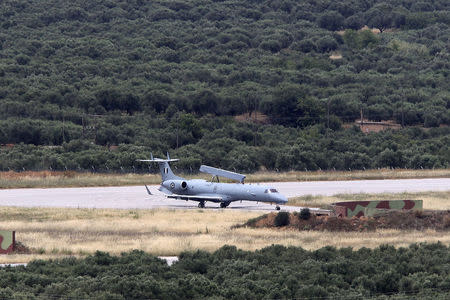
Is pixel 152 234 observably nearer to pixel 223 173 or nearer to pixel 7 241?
pixel 7 241

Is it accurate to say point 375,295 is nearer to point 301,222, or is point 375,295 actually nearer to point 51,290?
point 51,290

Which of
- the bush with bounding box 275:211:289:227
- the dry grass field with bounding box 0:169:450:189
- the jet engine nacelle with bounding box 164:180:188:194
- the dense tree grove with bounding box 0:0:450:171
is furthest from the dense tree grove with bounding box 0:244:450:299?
the dense tree grove with bounding box 0:0:450:171

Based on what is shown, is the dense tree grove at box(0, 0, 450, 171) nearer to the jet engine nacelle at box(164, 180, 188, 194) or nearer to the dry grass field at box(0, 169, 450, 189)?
the dry grass field at box(0, 169, 450, 189)

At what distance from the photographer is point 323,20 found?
5719 inches

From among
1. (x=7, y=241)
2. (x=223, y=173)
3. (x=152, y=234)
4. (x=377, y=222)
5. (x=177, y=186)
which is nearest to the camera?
(x=7, y=241)

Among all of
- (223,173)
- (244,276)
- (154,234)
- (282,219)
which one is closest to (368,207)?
(282,219)

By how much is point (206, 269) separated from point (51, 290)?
5.34m

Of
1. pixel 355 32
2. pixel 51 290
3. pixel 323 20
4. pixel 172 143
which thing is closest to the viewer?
pixel 51 290

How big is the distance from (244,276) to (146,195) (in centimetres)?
3153

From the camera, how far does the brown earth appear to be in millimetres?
37094

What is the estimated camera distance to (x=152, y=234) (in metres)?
36.2

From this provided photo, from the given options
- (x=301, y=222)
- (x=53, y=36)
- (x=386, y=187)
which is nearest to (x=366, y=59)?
(x=53, y=36)

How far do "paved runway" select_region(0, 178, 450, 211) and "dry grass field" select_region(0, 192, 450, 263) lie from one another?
440cm

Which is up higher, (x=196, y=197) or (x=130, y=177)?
(x=130, y=177)
